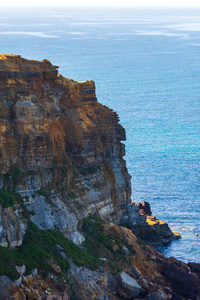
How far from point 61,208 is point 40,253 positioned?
8332 mm

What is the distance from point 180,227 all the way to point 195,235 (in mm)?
3814

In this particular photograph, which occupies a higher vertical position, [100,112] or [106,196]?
[100,112]

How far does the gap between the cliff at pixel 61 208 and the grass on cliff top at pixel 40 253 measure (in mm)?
104

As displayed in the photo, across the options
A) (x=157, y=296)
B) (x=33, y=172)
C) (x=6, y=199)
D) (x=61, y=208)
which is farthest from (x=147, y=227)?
(x=6, y=199)

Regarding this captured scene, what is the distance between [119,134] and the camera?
92938 millimetres

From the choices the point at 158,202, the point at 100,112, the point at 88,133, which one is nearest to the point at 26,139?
the point at 88,133

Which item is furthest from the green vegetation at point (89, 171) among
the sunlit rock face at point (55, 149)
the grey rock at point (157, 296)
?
the grey rock at point (157, 296)

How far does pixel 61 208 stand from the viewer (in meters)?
76.9

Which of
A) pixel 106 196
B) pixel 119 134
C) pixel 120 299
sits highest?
pixel 119 134

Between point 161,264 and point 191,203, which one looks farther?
point 191,203

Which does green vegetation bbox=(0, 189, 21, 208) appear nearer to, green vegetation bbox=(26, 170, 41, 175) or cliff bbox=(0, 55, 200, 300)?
cliff bbox=(0, 55, 200, 300)

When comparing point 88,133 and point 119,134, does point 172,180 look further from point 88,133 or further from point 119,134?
point 88,133

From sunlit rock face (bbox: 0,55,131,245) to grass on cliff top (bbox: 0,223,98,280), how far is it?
115 cm

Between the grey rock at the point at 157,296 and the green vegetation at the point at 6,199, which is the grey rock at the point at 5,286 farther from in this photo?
the grey rock at the point at 157,296
